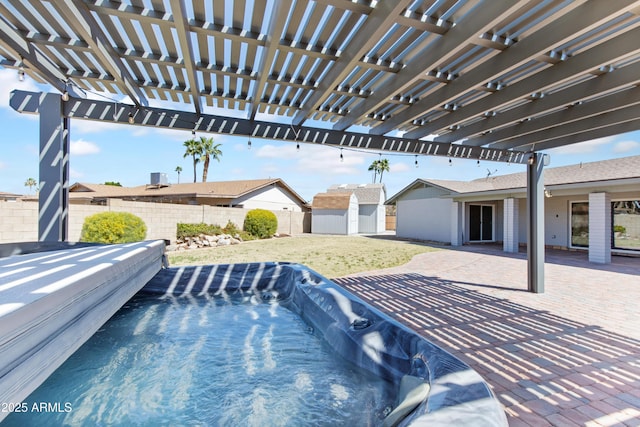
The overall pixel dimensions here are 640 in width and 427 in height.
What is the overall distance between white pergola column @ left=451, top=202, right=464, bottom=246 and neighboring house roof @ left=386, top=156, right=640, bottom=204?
0.66 metres

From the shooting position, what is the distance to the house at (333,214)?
853 inches

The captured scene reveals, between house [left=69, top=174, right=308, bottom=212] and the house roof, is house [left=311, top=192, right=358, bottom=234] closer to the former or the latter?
house [left=69, top=174, right=308, bottom=212]

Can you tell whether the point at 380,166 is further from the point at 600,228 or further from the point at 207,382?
the point at 207,382

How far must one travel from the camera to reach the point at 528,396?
2.31 m

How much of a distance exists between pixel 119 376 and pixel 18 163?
1325cm

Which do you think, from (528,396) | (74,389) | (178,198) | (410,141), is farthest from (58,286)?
(178,198)

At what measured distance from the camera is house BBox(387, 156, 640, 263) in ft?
31.7

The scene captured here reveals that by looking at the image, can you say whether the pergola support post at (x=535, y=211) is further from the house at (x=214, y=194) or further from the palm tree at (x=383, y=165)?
the palm tree at (x=383, y=165)

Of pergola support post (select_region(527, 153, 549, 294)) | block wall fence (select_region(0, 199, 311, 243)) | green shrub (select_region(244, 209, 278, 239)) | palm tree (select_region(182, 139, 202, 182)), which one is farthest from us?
palm tree (select_region(182, 139, 202, 182))

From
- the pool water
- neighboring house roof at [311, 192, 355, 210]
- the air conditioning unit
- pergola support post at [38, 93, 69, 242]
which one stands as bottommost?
the pool water

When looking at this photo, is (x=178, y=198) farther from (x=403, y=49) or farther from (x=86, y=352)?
(x=403, y=49)

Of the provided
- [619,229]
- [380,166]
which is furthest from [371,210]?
[380,166]

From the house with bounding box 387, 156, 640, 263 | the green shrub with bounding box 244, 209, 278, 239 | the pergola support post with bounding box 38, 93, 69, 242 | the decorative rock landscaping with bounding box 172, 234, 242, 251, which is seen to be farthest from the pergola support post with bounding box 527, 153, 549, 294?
the green shrub with bounding box 244, 209, 278, 239

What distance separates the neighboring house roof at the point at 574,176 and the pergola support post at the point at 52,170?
12.4m
